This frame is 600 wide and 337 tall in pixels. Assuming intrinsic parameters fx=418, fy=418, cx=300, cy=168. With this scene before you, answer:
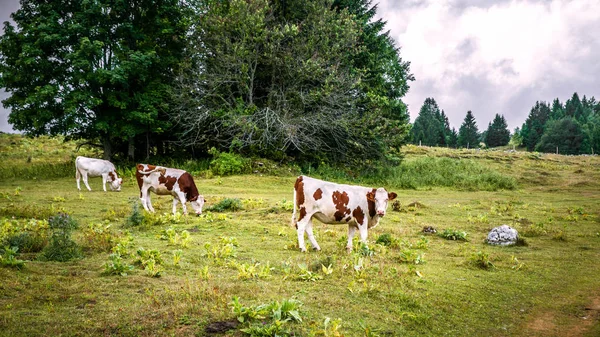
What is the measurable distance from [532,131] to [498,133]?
8402 millimetres

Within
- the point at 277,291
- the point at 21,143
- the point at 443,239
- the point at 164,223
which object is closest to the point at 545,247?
the point at 443,239

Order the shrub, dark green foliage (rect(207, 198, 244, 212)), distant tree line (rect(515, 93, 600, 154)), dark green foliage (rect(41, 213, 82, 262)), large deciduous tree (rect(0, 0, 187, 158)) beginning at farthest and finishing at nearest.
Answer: distant tree line (rect(515, 93, 600, 154)) < large deciduous tree (rect(0, 0, 187, 158)) < dark green foliage (rect(207, 198, 244, 212)) < the shrub < dark green foliage (rect(41, 213, 82, 262))

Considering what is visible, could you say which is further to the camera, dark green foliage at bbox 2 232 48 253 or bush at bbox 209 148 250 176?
bush at bbox 209 148 250 176

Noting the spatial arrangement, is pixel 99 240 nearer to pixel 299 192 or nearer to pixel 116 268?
pixel 116 268

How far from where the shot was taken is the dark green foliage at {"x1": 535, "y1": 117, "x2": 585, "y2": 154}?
96750 millimetres

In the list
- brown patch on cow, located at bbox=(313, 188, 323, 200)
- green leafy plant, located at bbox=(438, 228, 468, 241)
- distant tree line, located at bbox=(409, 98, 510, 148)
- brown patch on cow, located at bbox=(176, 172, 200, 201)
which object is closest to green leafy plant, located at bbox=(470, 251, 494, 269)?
green leafy plant, located at bbox=(438, 228, 468, 241)

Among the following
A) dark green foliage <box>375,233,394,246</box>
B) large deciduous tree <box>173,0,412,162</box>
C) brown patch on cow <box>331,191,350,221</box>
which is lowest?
dark green foliage <box>375,233,394,246</box>

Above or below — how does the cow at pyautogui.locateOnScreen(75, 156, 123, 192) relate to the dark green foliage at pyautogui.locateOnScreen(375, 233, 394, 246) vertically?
above

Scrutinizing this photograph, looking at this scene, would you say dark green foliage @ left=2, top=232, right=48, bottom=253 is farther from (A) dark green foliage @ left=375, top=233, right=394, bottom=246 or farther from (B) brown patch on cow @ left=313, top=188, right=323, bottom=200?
(A) dark green foliage @ left=375, top=233, right=394, bottom=246

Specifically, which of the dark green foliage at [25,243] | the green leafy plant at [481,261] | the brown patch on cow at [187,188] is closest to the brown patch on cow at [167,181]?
the brown patch on cow at [187,188]

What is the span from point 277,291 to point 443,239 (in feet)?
24.4

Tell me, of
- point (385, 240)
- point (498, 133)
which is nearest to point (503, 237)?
point (385, 240)

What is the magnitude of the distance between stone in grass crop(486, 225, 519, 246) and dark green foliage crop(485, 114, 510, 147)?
116458 mm

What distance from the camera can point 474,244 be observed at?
12.1 meters
